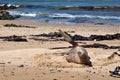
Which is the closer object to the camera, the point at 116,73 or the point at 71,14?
the point at 116,73

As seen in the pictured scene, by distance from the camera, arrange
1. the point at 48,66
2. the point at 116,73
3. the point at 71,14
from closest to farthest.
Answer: the point at 116,73 → the point at 48,66 → the point at 71,14

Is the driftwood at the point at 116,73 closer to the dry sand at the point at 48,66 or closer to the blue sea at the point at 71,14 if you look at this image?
the dry sand at the point at 48,66

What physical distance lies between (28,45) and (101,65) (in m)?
5.18

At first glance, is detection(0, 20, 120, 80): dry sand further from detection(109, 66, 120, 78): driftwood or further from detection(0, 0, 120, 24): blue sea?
detection(0, 0, 120, 24): blue sea

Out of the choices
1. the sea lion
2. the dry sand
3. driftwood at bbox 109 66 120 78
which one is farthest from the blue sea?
driftwood at bbox 109 66 120 78

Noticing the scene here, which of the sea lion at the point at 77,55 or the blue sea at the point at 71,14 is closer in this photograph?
the sea lion at the point at 77,55

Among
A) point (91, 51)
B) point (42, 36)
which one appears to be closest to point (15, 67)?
point (91, 51)

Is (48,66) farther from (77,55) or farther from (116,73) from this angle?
(116,73)

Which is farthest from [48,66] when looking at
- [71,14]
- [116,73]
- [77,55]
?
[71,14]

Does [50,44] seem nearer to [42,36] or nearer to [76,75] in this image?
[42,36]

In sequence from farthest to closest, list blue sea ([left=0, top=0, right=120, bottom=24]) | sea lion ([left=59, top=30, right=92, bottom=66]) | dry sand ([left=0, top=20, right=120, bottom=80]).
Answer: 1. blue sea ([left=0, top=0, right=120, bottom=24])
2. sea lion ([left=59, top=30, right=92, bottom=66])
3. dry sand ([left=0, top=20, right=120, bottom=80])

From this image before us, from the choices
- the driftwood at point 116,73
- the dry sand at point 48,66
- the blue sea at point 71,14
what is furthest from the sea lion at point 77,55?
the blue sea at point 71,14

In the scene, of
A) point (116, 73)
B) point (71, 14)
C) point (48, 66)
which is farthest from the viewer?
point (71, 14)

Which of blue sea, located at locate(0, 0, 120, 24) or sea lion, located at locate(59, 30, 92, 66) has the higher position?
sea lion, located at locate(59, 30, 92, 66)
